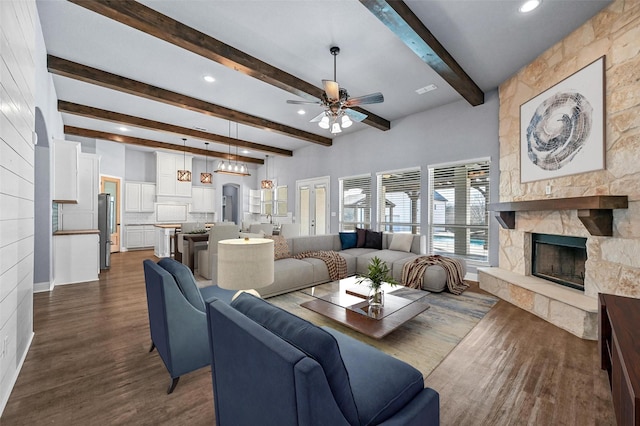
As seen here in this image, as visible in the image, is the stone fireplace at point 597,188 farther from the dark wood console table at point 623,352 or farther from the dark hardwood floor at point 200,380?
the dark wood console table at point 623,352

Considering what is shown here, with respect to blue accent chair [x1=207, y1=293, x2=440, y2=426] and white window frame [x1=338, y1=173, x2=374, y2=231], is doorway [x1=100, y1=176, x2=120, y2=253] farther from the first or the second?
blue accent chair [x1=207, y1=293, x2=440, y2=426]

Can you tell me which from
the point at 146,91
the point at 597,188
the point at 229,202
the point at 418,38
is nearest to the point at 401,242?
the point at 597,188

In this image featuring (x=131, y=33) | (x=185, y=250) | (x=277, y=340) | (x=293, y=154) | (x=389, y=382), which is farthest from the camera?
(x=293, y=154)

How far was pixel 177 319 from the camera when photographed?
5.92 feet

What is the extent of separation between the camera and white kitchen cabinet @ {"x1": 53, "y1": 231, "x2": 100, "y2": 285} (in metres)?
4.41

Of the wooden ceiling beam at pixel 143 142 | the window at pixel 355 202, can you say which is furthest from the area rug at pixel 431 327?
the wooden ceiling beam at pixel 143 142

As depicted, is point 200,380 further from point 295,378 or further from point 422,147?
point 422,147

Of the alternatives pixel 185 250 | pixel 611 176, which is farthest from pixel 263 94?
pixel 611 176

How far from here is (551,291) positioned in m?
3.09

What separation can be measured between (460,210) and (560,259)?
172cm

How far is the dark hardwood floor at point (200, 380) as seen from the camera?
1631 mm

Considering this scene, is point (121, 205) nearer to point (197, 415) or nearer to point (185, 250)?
point (185, 250)

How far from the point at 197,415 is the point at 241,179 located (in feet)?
30.9

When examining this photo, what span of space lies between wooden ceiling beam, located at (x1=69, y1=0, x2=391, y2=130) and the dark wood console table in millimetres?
3299
